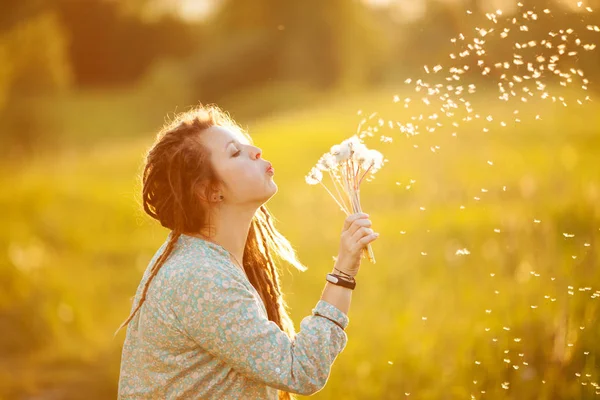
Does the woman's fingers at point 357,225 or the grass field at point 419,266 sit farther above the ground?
the grass field at point 419,266

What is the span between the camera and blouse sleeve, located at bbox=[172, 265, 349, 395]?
2201 millimetres

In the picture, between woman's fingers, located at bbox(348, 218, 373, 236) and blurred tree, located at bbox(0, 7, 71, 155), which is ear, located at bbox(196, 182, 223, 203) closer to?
woman's fingers, located at bbox(348, 218, 373, 236)

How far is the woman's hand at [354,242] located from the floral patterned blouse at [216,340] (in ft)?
0.44

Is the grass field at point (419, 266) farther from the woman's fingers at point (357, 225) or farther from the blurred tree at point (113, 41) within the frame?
the blurred tree at point (113, 41)

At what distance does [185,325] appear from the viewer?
228cm

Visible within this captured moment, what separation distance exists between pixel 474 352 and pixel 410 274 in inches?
55.1

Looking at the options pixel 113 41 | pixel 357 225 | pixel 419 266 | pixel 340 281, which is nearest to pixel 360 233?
pixel 357 225

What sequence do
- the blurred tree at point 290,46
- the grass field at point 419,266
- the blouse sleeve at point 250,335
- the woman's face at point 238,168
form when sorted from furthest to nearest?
Answer: the blurred tree at point 290,46, the grass field at point 419,266, the woman's face at point 238,168, the blouse sleeve at point 250,335

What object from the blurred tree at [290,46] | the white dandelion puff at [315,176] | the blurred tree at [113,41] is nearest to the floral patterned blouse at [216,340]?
the white dandelion puff at [315,176]

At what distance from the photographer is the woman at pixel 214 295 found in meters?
2.22

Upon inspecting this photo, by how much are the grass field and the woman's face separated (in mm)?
528

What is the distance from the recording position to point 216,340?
2.23 meters

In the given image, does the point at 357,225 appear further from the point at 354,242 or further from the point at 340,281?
the point at 340,281

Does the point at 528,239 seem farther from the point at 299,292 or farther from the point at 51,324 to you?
the point at 51,324
